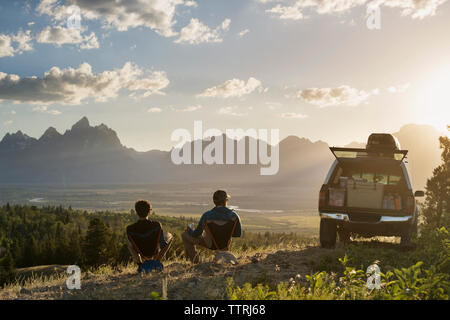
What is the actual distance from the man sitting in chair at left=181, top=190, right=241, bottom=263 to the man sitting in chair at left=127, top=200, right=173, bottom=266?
29.0 inches

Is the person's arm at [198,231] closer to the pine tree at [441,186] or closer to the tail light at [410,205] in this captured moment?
the tail light at [410,205]

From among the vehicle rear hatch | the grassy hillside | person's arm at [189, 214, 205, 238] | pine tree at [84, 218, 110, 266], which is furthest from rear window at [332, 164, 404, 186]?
pine tree at [84, 218, 110, 266]

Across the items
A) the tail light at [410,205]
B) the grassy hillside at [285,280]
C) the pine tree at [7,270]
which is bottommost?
the pine tree at [7,270]

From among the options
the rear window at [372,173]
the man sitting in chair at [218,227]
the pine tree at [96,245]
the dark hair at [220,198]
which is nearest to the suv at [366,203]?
the rear window at [372,173]

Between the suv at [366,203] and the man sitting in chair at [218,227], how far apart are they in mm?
2936

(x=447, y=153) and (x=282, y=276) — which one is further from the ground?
(x=447, y=153)

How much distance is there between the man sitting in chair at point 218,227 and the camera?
7.80 m

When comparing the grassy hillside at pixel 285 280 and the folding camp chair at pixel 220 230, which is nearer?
the grassy hillside at pixel 285 280

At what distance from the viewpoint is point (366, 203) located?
971 centimetres

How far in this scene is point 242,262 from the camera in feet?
26.5

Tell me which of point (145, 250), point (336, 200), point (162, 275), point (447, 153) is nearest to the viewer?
point (162, 275)
